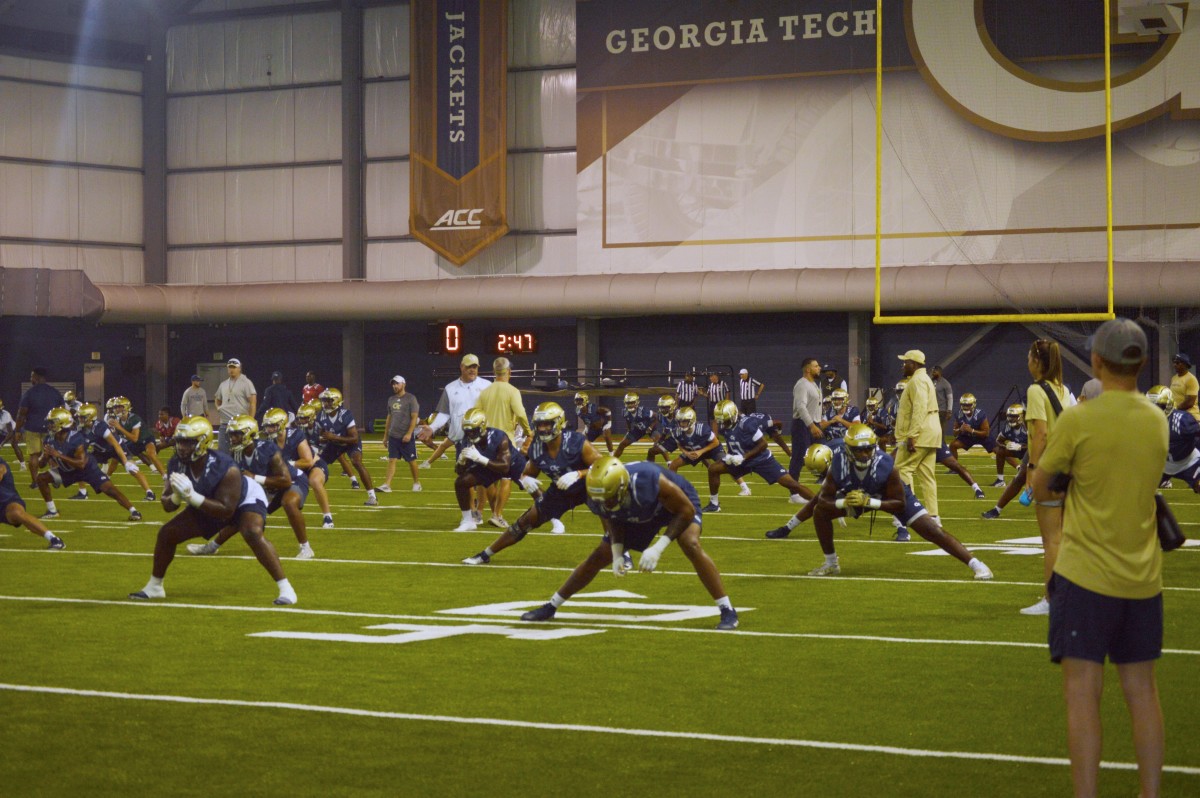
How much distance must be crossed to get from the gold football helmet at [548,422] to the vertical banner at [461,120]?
2712cm

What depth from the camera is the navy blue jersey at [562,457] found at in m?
15.0

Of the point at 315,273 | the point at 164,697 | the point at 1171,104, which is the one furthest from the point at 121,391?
the point at 164,697

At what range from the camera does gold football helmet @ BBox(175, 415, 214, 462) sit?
11633 millimetres

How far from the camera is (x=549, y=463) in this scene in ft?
50.0

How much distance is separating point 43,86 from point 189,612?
36.5 metres

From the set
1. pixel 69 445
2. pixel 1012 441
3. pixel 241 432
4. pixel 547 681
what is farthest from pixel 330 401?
pixel 547 681

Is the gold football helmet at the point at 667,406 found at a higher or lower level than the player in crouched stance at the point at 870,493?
higher

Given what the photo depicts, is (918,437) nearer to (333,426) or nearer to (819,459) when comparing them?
(819,459)

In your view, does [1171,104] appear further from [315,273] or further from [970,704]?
[970,704]

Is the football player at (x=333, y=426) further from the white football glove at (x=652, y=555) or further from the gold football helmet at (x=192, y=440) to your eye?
the white football glove at (x=652, y=555)

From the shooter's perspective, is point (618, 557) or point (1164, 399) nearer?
point (618, 557)

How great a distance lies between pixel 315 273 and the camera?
44.7m

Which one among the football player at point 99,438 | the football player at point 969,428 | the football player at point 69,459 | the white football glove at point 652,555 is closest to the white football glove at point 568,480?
the white football glove at point 652,555

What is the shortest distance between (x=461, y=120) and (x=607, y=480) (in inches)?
1325
